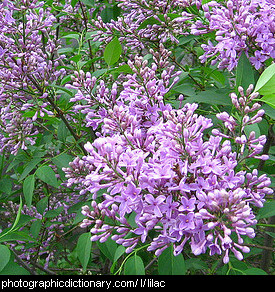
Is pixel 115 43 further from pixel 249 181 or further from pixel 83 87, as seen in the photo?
pixel 249 181

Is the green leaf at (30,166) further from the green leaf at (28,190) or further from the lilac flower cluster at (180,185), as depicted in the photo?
the lilac flower cluster at (180,185)

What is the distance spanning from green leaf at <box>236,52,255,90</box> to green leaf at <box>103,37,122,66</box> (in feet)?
2.60

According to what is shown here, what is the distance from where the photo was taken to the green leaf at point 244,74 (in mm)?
1908

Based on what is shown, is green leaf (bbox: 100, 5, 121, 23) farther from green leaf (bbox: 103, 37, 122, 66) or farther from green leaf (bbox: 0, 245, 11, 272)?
green leaf (bbox: 0, 245, 11, 272)

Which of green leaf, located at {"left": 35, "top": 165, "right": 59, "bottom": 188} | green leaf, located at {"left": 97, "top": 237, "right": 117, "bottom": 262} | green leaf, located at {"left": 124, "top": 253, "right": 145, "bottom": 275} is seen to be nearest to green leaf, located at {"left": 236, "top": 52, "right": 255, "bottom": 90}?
green leaf, located at {"left": 124, "top": 253, "right": 145, "bottom": 275}

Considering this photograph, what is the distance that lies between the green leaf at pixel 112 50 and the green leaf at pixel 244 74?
79 centimetres

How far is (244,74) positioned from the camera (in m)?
1.92

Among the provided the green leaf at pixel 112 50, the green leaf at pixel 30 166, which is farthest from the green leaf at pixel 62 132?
the green leaf at pixel 112 50

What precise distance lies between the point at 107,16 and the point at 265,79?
7.93 ft

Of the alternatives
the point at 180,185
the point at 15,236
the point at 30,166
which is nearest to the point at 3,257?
the point at 15,236

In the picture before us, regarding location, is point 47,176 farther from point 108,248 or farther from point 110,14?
point 110,14

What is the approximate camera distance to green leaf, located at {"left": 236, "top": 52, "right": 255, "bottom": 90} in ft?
6.26

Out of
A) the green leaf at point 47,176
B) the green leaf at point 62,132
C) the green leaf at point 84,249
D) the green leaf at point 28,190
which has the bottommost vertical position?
the green leaf at point 84,249

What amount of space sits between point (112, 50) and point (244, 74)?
87 centimetres
